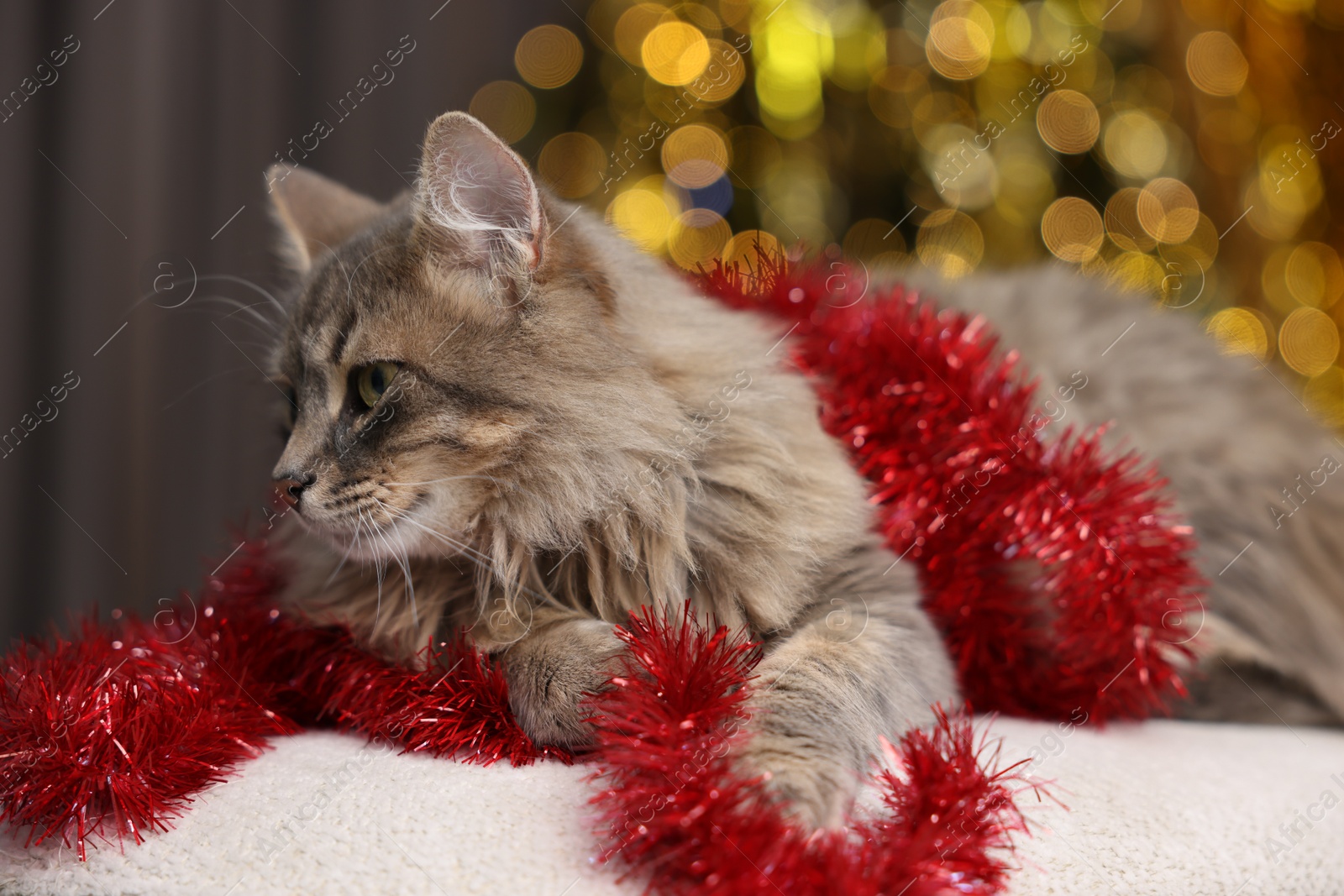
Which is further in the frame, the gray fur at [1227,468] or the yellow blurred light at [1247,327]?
the yellow blurred light at [1247,327]

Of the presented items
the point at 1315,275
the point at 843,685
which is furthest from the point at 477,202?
the point at 1315,275

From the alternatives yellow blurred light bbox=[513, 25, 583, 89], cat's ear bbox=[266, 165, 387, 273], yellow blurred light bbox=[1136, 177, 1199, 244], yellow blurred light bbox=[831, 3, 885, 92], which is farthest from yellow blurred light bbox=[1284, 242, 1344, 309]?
cat's ear bbox=[266, 165, 387, 273]

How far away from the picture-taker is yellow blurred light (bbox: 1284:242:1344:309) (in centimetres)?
223

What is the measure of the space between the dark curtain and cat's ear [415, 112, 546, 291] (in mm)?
821

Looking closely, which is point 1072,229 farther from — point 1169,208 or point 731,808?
point 731,808

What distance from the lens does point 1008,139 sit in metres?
2.32

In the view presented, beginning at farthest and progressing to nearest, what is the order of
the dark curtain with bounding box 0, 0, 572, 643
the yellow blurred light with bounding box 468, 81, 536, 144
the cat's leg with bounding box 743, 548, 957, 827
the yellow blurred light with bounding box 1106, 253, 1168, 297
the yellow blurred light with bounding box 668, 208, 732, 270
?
the yellow blurred light with bounding box 468, 81, 536, 144, the yellow blurred light with bounding box 668, 208, 732, 270, the yellow blurred light with bounding box 1106, 253, 1168, 297, the dark curtain with bounding box 0, 0, 572, 643, the cat's leg with bounding box 743, 548, 957, 827

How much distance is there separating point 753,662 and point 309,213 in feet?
3.23

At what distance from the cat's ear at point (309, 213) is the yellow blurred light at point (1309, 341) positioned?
2.31 metres

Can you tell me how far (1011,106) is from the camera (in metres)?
2.29

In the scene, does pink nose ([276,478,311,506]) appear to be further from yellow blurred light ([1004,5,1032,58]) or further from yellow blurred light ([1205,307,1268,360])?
yellow blurred light ([1205,307,1268,360])

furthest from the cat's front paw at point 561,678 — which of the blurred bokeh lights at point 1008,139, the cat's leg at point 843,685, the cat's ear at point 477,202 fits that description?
the blurred bokeh lights at point 1008,139

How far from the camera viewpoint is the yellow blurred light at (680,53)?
7.72ft

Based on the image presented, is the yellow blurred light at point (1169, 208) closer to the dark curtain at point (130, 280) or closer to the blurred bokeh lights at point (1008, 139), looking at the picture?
the blurred bokeh lights at point (1008, 139)
